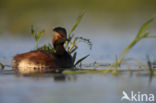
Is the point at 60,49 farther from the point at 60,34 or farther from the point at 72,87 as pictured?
the point at 72,87

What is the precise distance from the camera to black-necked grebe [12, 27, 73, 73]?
10.1m

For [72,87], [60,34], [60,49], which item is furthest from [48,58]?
[72,87]

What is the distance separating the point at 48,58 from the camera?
10.1 metres

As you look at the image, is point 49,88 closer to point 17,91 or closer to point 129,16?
point 17,91

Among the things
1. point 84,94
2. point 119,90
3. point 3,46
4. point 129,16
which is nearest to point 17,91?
point 84,94

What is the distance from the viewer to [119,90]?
576cm

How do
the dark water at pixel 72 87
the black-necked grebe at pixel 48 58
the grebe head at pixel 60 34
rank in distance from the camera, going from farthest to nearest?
1. the grebe head at pixel 60 34
2. the black-necked grebe at pixel 48 58
3. the dark water at pixel 72 87

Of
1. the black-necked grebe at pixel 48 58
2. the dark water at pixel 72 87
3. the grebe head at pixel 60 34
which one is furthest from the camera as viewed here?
the grebe head at pixel 60 34

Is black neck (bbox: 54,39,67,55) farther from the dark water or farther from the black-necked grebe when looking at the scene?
the dark water

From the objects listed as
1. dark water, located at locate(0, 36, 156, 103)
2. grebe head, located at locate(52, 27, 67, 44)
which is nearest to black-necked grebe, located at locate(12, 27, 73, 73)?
grebe head, located at locate(52, 27, 67, 44)

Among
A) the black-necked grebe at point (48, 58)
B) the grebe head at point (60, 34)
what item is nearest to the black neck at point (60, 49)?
the black-necked grebe at point (48, 58)

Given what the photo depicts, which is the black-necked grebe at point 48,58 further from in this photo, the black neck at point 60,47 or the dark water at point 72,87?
the dark water at point 72,87

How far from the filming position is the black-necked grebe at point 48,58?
10.1 m

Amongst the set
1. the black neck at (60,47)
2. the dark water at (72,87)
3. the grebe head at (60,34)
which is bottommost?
the dark water at (72,87)
